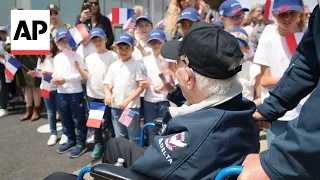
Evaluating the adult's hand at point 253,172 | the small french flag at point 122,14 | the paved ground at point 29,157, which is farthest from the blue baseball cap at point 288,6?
the small french flag at point 122,14

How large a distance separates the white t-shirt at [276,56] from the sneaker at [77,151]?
2646mm

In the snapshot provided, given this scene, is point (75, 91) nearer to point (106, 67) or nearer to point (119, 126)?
point (106, 67)

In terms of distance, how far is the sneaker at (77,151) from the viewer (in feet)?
12.6

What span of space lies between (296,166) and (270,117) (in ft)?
2.79

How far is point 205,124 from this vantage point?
131cm

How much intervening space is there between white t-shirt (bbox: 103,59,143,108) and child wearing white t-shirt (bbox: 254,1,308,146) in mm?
1462

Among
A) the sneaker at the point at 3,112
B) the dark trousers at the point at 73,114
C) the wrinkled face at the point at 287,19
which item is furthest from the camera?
the sneaker at the point at 3,112

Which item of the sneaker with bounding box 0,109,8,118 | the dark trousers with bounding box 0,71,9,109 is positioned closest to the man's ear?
the sneaker with bounding box 0,109,8,118

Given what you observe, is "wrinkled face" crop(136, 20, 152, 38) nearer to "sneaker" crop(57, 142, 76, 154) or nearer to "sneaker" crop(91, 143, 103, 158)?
"sneaker" crop(91, 143, 103, 158)

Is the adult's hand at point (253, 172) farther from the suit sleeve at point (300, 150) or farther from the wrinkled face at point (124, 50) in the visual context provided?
the wrinkled face at point (124, 50)

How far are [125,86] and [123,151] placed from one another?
4.48ft

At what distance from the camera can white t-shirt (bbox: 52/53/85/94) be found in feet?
12.1

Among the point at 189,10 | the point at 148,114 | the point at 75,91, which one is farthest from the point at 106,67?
the point at 189,10

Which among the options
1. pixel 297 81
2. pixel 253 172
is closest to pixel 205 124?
pixel 253 172
